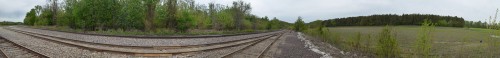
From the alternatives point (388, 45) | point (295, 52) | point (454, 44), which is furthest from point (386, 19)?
point (388, 45)

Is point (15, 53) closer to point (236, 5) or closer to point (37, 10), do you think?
point (236, 5)

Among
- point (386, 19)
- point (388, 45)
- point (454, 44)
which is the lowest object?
point (454, 44)

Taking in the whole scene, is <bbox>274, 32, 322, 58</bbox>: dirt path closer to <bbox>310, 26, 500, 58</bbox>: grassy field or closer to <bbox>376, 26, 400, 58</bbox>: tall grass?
<bbox>310, 26, 500, 58</bbox>: grassy field

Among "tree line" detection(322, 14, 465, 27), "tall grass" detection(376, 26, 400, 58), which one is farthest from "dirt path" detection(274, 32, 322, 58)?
"tree line" detection(322, 14, 465, 27)

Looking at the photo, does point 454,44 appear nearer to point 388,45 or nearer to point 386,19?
point 388,45

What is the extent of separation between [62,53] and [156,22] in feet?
119

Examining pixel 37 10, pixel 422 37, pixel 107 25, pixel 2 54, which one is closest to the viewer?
pixel 422 37

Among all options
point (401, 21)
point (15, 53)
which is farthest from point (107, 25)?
point (401, 21)

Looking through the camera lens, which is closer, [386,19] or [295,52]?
[295,52]

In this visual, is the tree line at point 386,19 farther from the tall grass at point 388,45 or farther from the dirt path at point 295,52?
the tall grass at point 388,45

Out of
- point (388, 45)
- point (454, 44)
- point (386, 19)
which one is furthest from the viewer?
point (386, 19)

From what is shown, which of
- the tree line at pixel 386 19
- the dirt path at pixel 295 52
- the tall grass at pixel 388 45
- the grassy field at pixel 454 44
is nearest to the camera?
the grassy field at pixel 454 44

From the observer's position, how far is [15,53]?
14.3m

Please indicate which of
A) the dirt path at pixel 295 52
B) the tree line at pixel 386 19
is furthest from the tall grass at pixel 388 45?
the tree line at pixel 386 19
